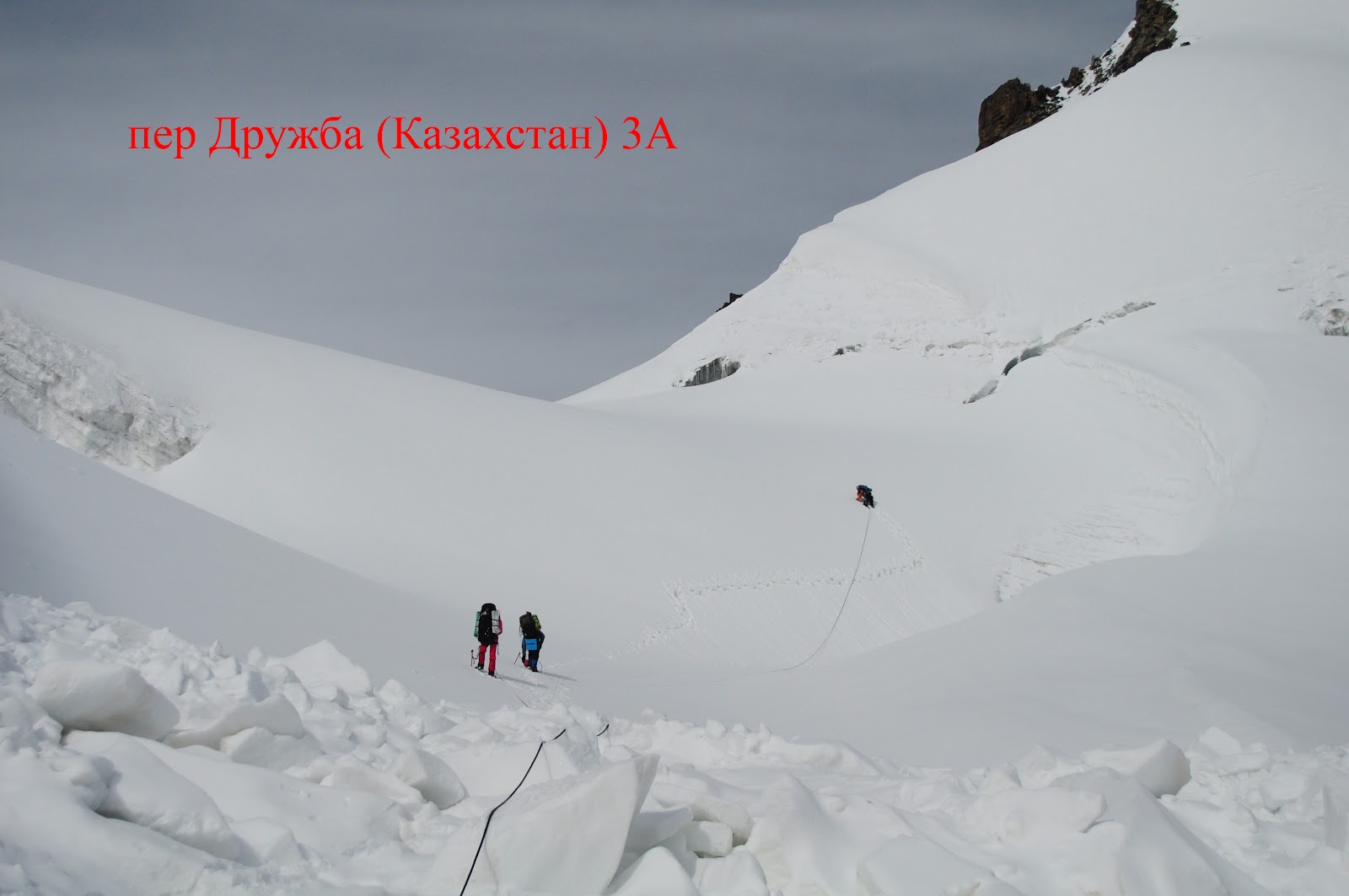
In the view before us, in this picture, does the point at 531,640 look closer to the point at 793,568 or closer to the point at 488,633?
the point at 488,633

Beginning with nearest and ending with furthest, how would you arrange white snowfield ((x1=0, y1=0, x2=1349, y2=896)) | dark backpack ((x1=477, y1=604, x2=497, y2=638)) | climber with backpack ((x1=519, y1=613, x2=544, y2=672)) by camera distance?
white snowfield ((x1=0, y1=0, x2=1349, y2=896)) → dark backpack ((x1=477, y1=604, x2=497, y2=638)) → climber with backpack ((x1=519, y1=613, x2=544, y2=672))

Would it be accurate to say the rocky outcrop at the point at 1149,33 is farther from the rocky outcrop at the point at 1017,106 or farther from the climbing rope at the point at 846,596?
the climbing rope at the point at 846,596

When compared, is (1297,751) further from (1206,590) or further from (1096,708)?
(1206,590)

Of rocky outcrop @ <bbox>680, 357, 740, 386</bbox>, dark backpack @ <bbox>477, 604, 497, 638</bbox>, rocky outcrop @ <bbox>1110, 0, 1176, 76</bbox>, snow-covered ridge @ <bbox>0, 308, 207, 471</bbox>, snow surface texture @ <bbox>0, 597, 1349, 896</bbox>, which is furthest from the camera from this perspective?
rocky outcrop @ <bbox>1110, 0, 1176, 76</bbox>

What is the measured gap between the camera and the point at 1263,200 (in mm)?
30719

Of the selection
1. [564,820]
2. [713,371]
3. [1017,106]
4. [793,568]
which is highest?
[1017,106]

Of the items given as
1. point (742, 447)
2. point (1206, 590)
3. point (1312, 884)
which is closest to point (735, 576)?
point (742, 447)

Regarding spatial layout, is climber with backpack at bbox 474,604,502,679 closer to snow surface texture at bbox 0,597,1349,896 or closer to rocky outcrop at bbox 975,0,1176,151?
snow surface texture at bbox 0,597,1349,896

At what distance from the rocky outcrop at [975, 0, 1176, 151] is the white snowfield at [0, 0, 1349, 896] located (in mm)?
11322

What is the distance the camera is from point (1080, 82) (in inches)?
2153

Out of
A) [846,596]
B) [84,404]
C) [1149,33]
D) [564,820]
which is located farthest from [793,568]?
[1149,33]

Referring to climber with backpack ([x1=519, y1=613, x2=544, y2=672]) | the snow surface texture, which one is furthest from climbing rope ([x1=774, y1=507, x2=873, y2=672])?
the snow surface texture

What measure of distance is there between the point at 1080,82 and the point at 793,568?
48440mm

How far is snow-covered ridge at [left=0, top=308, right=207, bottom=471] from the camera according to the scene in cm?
1688
